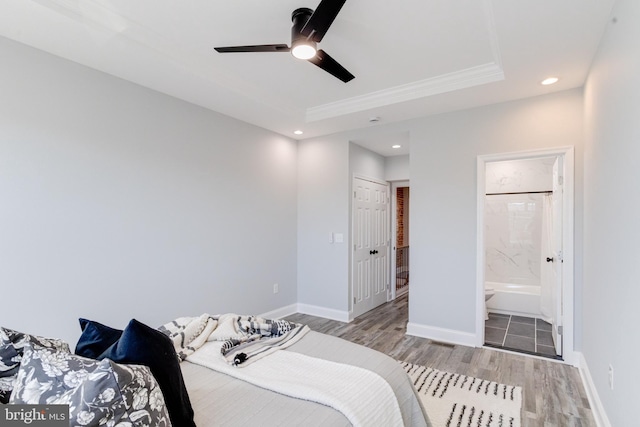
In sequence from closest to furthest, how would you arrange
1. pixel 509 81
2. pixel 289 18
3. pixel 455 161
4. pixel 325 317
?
pixel 289 18 → pixel 509 81 → pixel 455 161 → pixel 325 317

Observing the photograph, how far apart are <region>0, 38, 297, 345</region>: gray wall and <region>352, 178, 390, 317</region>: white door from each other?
4.31 feet

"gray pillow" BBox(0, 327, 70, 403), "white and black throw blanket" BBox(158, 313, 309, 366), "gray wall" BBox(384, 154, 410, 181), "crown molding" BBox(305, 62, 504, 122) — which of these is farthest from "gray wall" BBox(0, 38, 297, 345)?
"gray wall" BBox(384, 154, 410, 181)

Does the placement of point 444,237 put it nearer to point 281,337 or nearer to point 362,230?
point 362,230

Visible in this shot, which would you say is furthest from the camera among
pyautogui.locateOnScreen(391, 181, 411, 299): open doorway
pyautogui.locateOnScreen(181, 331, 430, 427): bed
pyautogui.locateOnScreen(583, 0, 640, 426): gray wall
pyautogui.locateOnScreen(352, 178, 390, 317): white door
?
pyautogui.locateOnScreen(391, 181, 411, 299): open doorway

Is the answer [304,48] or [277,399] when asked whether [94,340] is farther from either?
[304,48]

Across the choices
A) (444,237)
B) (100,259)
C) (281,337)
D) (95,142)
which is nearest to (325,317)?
(444,237)

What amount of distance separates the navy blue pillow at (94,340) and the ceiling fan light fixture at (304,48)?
186 centimetres

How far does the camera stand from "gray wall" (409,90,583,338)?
3201 millimetres

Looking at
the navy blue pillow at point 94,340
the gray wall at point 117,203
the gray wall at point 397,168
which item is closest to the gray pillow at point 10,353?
the navy blue pillow at point 94,340

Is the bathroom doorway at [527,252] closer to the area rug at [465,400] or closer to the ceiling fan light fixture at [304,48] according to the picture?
the area rug at [465,400]

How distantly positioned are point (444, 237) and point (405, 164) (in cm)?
198

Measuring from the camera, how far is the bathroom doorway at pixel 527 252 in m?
3.17

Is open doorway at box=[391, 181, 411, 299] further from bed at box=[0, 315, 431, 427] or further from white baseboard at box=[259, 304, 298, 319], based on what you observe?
bed at box=[0, 315, 431, 427]

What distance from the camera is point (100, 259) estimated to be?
2766mm
